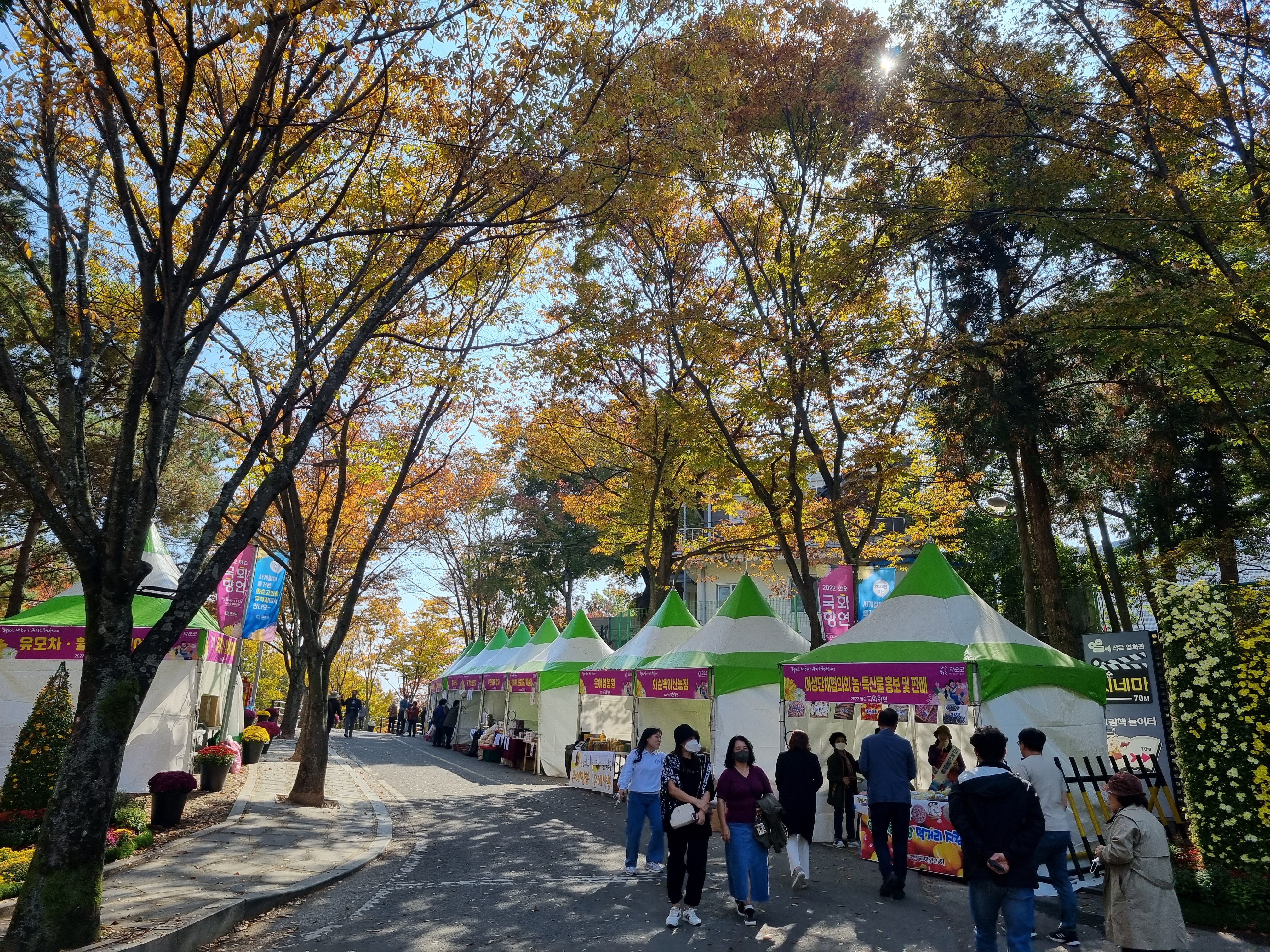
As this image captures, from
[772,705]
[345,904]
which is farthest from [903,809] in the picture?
[772,705]

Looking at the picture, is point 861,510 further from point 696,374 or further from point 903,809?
point 903,809

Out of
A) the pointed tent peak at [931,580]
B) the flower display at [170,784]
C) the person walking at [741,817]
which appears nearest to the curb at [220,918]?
the flower display at [170,784]

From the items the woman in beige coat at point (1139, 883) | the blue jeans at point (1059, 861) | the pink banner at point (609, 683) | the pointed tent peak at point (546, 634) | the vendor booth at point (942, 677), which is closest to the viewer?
the woman in beige coat at point (1139, 883)

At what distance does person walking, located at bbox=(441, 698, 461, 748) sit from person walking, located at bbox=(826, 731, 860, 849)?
21.1 metres

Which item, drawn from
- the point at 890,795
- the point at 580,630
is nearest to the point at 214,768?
the point at 580,630

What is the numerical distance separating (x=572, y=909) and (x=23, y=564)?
1789 cm

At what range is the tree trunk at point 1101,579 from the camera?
23.3 metres

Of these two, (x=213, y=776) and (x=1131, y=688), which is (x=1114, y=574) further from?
(x=213, y=776)

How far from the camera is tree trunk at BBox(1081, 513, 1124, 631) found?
23.3m

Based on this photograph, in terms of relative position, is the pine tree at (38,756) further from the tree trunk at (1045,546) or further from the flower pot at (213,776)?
the tree trunk at (1045,546)

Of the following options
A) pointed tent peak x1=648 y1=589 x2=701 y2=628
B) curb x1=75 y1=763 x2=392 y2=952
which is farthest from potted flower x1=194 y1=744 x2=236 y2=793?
→ pointed tent peak x1=648 y1=589 x2=701 y2=628

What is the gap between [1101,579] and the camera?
24812mm

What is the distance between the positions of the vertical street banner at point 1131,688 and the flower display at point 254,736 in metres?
17.4

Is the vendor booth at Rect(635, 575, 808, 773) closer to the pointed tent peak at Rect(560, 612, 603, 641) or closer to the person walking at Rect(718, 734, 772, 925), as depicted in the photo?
the pointed tent peak at Rect(560, 612, 603, 641)
